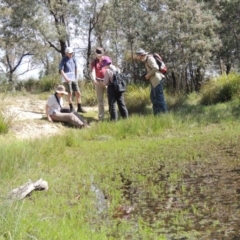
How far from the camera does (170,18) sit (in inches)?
600

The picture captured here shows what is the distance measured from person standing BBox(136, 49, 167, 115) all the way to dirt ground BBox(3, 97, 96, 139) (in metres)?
2.11

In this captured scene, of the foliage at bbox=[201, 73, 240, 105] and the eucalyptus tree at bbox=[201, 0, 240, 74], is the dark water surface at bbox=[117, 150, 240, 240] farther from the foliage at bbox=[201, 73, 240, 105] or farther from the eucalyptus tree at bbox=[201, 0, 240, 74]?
the eucalyptus tree at bbox=[201, 0, 240, 74]

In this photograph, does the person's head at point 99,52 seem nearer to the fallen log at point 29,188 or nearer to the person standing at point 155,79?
the person standing at point 155,79

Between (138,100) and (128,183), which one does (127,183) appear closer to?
(128,183)

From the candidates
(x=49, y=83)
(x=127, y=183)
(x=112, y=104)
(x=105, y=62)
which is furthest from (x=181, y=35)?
(x=127, y=183)

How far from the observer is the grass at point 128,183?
3227 millimetres

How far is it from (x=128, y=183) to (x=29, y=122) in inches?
215

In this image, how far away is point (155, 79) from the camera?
1018cm

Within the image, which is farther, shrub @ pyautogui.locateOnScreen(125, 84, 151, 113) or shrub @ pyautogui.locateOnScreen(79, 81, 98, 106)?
shrub @ pyautogui.locateOnScreen(79, 81, 98, 106)

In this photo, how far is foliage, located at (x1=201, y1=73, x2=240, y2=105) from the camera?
12.0 metres

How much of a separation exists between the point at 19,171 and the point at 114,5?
43.5ft

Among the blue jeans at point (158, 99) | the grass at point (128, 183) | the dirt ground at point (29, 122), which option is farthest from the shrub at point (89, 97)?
the grass at point (128, 183)

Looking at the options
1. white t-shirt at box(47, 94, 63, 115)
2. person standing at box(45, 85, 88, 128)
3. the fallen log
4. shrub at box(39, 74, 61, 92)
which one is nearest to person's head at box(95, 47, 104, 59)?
person standing at box(45, 85, 88, 128)

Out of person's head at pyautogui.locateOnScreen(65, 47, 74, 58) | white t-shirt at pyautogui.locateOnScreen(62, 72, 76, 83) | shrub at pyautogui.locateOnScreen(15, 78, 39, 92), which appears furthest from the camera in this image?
shrub at pyautogui.locateOnScreen(15, 78, 39, 92)
